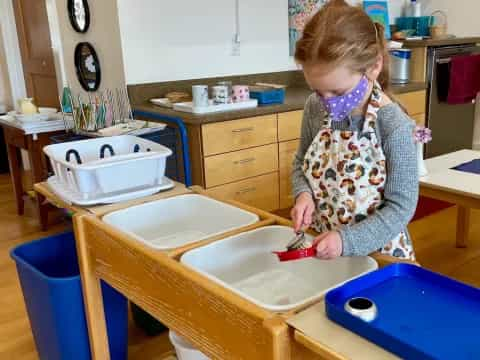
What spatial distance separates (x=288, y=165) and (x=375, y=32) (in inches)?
81.5

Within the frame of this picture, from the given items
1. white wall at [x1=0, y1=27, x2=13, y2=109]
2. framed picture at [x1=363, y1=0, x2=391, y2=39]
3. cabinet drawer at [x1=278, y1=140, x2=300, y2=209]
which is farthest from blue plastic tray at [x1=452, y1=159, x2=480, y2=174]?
white wall at [x1=0, y1=27, x2=13, y2=109]

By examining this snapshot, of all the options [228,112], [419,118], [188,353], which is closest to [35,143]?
[228,112]

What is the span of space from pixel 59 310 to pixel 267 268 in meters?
0.75

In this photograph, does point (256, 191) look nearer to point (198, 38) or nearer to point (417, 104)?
point (198, 38)

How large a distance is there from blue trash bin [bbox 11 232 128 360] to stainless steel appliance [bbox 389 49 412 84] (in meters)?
2.88

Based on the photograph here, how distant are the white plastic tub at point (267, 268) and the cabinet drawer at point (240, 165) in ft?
4.89

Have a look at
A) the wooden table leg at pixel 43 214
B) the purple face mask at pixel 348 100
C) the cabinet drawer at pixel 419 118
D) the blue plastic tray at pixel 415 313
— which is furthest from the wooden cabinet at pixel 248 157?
the blue plastic tray at pixel 415 313

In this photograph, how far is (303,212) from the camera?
1.20 m

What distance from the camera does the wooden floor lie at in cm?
206

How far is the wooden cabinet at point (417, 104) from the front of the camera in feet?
12.0

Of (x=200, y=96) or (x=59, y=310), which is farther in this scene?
(x=200, y=96)

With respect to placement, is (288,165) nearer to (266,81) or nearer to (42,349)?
(266,81)

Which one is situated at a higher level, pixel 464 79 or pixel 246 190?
pixel 464 79

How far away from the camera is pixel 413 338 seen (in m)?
0.74
